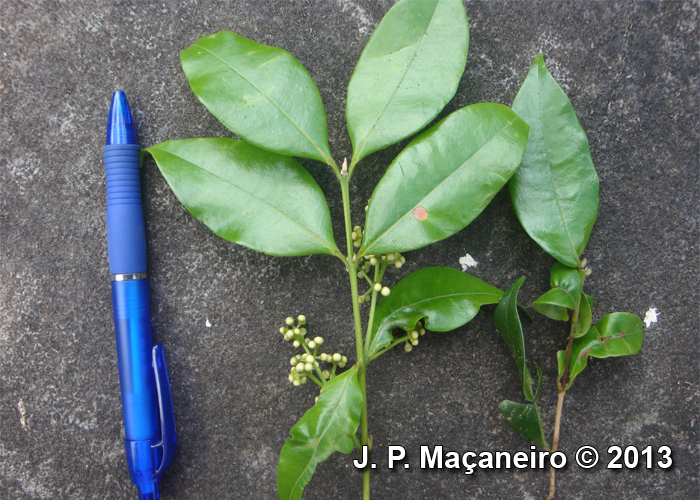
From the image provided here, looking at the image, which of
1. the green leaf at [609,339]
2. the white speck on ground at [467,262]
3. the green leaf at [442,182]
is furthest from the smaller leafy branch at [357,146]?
the green leaf at [609,339]

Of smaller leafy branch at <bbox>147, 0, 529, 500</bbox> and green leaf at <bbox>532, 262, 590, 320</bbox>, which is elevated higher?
smaller leafy branch at <bbox>147, 0, 529, 500</bbox>

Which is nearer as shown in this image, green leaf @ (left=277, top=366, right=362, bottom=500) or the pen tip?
green leaf @ (left=277, top=366, right=362, bottom=500)

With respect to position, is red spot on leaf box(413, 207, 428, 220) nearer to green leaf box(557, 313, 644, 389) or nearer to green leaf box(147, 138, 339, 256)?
green leaf box(147, 138, 339, 256)

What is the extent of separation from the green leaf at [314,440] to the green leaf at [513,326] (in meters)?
0.30

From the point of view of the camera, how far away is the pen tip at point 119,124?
2.78 ft

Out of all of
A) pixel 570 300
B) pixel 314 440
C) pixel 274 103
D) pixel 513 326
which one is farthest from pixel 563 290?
pixel 274 103

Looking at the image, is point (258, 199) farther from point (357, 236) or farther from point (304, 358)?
point (304, 358)

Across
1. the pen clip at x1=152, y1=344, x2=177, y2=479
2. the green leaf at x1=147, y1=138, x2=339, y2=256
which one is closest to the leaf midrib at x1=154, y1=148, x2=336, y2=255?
the green leaf at x1=147, y1=138, x2=339, y2=256

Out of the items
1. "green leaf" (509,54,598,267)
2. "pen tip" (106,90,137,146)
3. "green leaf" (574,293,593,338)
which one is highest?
"pen tip" (106,90,137,146)

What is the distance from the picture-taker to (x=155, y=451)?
87cm

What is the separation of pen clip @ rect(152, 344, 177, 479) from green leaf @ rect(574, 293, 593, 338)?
31.4 inches

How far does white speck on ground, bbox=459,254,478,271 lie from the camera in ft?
2.93

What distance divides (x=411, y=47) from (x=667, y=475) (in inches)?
38.3

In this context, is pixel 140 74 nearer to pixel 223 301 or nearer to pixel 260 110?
pixel 260 110
